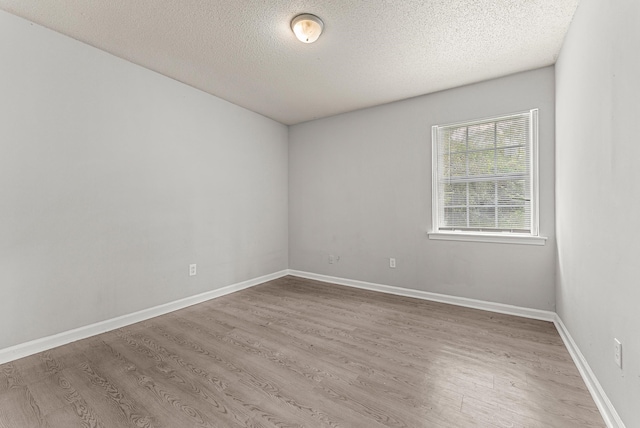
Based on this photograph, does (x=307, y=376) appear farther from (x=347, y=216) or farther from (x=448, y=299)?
(x=347, y=216)

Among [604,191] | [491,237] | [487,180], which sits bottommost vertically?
[491,237]

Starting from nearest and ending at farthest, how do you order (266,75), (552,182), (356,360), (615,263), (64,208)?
(615,263) → (356,360) → (64,208) → (552,182) → (266,75)

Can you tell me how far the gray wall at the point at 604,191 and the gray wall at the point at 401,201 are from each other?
55 centimetres

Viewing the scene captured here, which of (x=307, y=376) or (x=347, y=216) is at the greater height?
(x=347, y=216)

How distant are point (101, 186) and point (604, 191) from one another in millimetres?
3682

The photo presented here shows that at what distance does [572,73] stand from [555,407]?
2307 millimetres

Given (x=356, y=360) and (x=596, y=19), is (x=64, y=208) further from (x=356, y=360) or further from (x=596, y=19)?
(x=596, y=19)

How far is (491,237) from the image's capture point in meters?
3.07

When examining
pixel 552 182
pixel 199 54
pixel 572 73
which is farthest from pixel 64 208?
pixel 552 182

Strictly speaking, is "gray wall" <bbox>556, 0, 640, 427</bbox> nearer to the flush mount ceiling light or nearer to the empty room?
the empty room

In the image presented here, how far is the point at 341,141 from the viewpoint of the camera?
4.18 metres

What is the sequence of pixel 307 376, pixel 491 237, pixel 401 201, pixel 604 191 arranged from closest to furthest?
1. pixel 604 191
2. pixel 307 376
3. pixel 491 237
4. pixel 401 201

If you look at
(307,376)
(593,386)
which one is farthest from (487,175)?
(307,376)

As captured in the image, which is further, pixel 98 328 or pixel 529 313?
pixel 529 313
